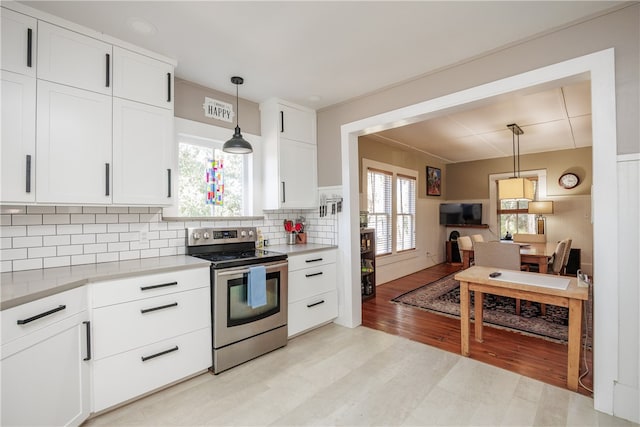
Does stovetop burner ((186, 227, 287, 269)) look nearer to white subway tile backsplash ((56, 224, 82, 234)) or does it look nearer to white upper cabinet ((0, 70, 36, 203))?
white subway tile backsplash ((56, 224, 82, 234))

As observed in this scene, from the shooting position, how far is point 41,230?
6.84ft

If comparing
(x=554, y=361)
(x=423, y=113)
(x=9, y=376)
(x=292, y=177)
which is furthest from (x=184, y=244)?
(x=554, y=361)

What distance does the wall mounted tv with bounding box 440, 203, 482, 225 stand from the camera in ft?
23.4

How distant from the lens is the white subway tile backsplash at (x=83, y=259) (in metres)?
2.20

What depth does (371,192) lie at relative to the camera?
200 inches

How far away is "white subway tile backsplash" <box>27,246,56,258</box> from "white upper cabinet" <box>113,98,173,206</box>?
0.54m

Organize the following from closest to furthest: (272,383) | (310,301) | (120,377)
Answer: (120,377) < (272,383) < (310,301)

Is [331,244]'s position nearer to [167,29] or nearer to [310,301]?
[310,301]

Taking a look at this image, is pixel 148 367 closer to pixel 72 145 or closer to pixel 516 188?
pixel 72 145

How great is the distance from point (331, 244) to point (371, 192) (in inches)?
74.1

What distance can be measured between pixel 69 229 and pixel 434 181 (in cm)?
680

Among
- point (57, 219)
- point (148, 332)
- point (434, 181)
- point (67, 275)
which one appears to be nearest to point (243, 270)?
point (148, 332)

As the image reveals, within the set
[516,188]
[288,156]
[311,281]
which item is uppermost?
[288,156]

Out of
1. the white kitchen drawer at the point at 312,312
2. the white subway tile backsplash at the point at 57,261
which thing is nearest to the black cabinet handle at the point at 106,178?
the white subway tile backsplash at the point at 57,261
